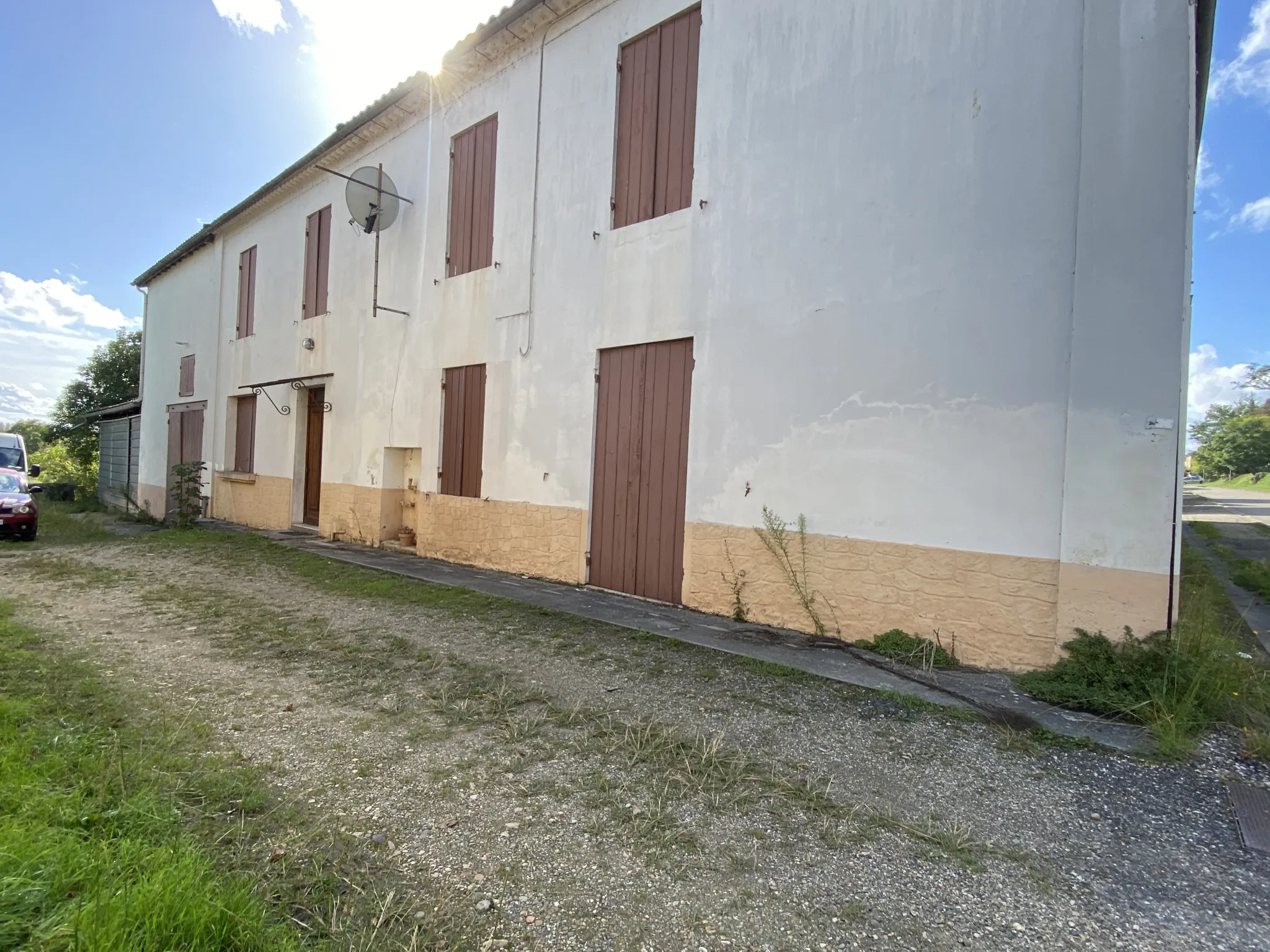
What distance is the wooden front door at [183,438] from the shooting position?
50.0 ft

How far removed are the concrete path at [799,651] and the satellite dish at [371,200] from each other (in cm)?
536

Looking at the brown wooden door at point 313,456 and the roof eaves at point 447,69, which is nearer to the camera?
the roof eaves at point 447,69

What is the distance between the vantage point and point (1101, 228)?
4203 mm

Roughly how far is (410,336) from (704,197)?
5450 mm

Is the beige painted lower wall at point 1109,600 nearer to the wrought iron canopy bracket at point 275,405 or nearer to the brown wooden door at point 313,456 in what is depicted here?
the brown wooden door at point 313,456

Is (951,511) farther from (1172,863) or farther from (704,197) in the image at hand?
(704,197)

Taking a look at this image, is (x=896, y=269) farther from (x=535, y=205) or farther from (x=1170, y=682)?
(x=535, y=205)

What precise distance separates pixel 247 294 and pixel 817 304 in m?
13.6

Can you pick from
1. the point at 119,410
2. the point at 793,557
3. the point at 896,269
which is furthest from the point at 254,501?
the point at 896,269

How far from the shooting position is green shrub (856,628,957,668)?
15.0 feet

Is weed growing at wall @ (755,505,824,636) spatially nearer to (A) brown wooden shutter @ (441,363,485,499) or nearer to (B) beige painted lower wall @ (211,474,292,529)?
(A) brown wooden shutter @ (441,363,485,499)

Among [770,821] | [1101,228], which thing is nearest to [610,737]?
[770,821]

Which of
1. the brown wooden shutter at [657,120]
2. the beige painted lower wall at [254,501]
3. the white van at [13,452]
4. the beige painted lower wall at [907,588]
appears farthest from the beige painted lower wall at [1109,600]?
the white van at [13,452]

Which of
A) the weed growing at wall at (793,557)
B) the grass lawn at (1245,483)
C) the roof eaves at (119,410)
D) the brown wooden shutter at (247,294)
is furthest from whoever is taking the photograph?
the grass lawn at (1245,483)
